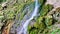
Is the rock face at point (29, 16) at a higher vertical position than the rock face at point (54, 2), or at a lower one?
lower

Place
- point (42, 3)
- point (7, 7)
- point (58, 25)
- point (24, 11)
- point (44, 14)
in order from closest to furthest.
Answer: point (58, 25) < point (44, 14) < point (42, 3) < point (24, 11) < point (7, 7)

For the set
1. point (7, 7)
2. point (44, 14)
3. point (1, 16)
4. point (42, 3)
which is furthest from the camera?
point (7, 7)

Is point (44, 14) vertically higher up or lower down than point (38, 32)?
higher up

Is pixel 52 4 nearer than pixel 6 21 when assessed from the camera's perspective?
Yes

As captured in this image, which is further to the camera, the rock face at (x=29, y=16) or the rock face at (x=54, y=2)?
the rock face at (x=54, y=2)

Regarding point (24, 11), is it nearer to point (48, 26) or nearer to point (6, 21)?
point (6, 21)

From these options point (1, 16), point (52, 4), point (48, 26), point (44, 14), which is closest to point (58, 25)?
point (48, 26)

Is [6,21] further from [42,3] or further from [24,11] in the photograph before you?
[42,3]

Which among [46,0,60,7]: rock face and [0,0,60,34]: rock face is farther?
[46,0,60,7]: rock face

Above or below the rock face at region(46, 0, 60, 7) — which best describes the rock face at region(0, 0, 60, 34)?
below

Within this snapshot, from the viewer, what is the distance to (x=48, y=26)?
7.74 meters

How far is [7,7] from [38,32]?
495 cm

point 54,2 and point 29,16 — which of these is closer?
point 54,2

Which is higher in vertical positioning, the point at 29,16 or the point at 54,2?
the point at 54,2
